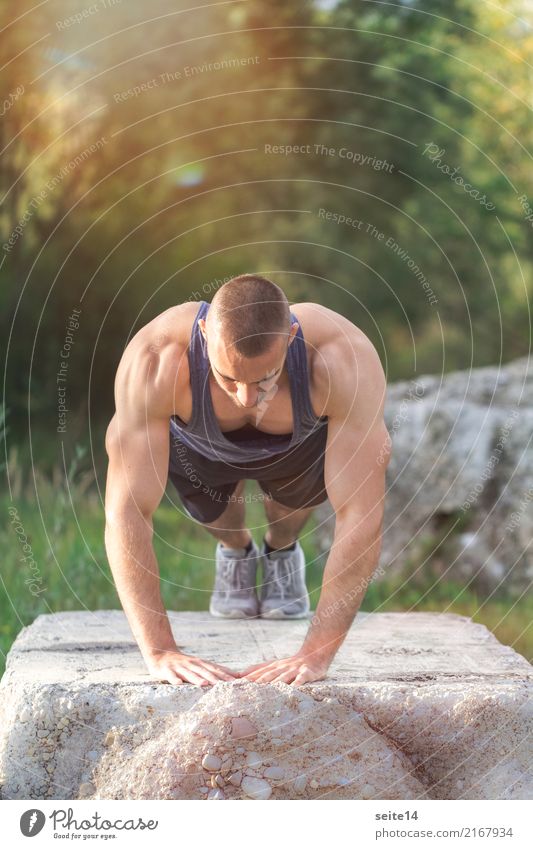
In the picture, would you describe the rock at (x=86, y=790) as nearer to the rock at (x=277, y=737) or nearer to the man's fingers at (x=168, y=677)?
the rock at (x=277, y=737)

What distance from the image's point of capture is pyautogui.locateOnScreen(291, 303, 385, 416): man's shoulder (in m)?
3.26

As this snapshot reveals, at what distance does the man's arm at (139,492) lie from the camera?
125 inches

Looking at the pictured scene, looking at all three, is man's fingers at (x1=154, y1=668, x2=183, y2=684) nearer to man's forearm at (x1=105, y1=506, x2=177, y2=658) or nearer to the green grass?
man's forearm at (x1=105, y1=506, x2=177, y2=658)

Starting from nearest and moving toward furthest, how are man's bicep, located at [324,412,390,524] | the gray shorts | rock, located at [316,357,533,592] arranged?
man's bicep, located at [324,412,390,524]
the gray shorts
rock, located at [316,357,533,592]

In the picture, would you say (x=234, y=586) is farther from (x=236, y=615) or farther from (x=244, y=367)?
(x=244, y=367)

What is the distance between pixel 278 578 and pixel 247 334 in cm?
181

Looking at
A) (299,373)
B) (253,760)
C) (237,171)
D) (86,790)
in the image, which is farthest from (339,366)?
(237,171)

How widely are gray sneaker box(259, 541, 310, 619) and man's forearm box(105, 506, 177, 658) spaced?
114 cm

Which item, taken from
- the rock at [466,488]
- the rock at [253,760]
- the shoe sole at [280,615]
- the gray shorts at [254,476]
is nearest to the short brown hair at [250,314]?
the gray shorts at [254,476]

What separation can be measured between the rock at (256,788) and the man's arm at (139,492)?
389 millimetres

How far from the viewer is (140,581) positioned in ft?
10.4

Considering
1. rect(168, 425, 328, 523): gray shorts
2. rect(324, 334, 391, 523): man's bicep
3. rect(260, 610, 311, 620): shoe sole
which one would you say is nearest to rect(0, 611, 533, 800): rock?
rect(324, 334, 391, 523): man's bicep

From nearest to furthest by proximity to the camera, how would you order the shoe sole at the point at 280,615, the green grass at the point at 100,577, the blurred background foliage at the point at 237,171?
the shoe sole at the point at 280,615
the green grass at the point at 100,577
the blurred background foliage at the point at 237,171

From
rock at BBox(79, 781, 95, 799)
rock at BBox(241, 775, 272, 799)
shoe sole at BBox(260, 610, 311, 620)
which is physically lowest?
rock at BBox(79, 781, 95, 799)
